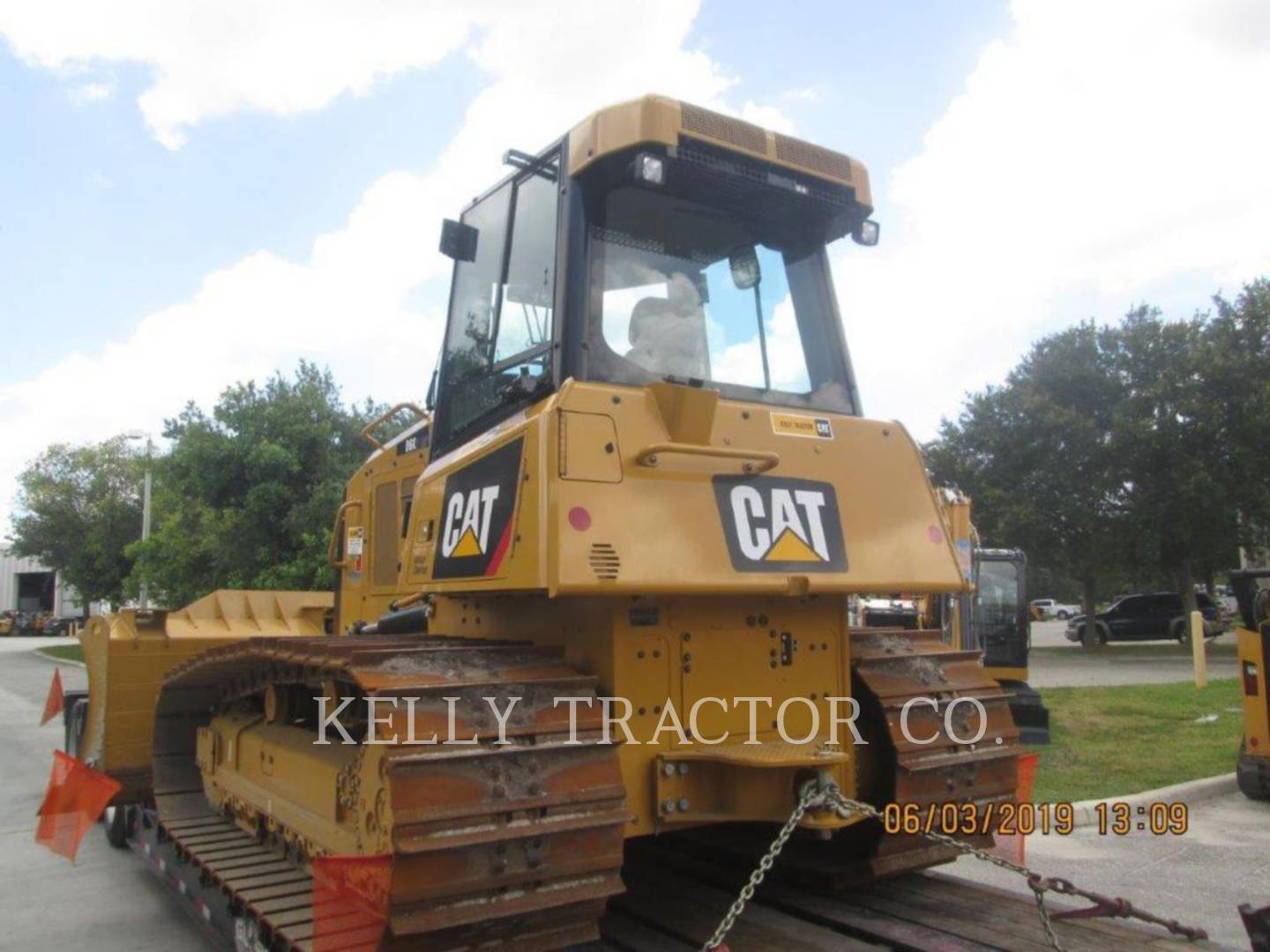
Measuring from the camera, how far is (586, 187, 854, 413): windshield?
428 cm

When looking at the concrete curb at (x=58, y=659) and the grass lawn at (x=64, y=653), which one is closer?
the concrete curb at (x=58, y=659)

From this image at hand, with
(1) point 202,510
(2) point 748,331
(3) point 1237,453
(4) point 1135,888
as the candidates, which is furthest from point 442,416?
(3) point 1237,453

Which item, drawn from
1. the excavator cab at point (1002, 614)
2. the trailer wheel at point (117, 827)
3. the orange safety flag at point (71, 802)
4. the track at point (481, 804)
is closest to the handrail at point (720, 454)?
the track at point (481, 804)

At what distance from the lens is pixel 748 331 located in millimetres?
4648

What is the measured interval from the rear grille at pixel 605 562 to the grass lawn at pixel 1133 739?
20.8 ft

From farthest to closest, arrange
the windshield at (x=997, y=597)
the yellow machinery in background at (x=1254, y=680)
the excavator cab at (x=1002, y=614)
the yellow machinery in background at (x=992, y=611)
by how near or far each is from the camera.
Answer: the windshield at (x=997, y=597)
the excavator cab at (x=1002, y=614)
the yellow machinery in background at (x=992, y=611)
the yellow machinery in background at (x=1254, y=680)

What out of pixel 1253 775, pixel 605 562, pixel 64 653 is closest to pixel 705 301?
pixel 605 562

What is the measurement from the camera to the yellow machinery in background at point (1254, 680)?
8281 millimetres

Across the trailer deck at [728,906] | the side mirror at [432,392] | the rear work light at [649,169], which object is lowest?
the trailer deck at [728,906]

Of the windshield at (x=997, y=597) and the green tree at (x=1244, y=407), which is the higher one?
the green tree at (x=1244, y=407)

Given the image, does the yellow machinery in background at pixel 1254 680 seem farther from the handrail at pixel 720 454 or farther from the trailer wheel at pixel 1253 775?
the handrail at pixel 720 454

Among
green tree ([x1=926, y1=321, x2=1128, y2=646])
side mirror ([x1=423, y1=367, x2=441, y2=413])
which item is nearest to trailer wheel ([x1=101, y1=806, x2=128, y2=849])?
side mirror ([x1=423, y1=367, x2=441, y2=413])

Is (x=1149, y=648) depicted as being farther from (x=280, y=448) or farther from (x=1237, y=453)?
(x=280, y=448)

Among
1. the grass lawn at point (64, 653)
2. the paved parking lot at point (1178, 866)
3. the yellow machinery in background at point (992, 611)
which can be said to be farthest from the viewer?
the grass lawn at point (64, 653)
